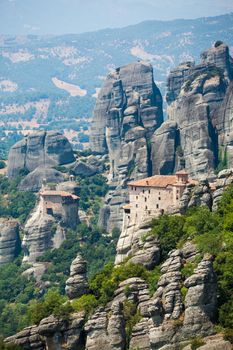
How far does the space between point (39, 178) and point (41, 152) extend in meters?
3.88

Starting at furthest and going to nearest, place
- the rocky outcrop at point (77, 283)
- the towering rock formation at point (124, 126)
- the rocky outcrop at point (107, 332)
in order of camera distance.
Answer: the towering rock formation at point (124, 126) < the rocky outcrop at point (77, 283) < the rocky outcrop at point (107, 332)

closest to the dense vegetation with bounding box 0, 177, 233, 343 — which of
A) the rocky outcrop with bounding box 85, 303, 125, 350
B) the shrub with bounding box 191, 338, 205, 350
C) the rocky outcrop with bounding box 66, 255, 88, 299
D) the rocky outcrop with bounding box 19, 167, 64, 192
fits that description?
the rocky outcrop with bounding box 66, 255, 88, 299

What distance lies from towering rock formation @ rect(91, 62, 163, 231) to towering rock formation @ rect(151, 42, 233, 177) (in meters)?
1.91

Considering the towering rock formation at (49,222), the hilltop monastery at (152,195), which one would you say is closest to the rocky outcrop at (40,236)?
the towering rock formation at (49,222)

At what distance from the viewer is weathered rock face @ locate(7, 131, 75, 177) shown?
397 ft

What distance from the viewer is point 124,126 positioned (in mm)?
115188

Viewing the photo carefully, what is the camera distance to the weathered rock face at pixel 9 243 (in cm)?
10138

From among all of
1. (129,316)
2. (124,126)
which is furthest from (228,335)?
(124,126)

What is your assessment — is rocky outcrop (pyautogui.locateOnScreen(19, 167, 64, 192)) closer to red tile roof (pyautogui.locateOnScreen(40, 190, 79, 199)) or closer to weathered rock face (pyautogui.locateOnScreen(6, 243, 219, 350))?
red tile roof (pyautogui.locateOnScreen(40, 190, 79, 199))

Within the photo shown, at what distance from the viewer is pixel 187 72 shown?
382 ft

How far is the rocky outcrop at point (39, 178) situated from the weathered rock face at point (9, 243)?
14680mm

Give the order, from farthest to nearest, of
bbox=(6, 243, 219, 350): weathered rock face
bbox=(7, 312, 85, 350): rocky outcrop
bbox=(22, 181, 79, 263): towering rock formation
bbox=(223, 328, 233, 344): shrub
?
bbox=(22, 181, 79, 263): towering rock formation
bbox=(7, 312, 85, 350): rocky outcrop
bbox=(6, 243, 219, 350): weathered rock face
bbox=(223, 328, 233, 344): shrub

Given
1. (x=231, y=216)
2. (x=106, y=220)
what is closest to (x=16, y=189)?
(x=106, y=220)

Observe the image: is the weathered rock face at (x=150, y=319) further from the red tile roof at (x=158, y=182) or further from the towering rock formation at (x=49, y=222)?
the towering rock formation at (x=49, y=222)
